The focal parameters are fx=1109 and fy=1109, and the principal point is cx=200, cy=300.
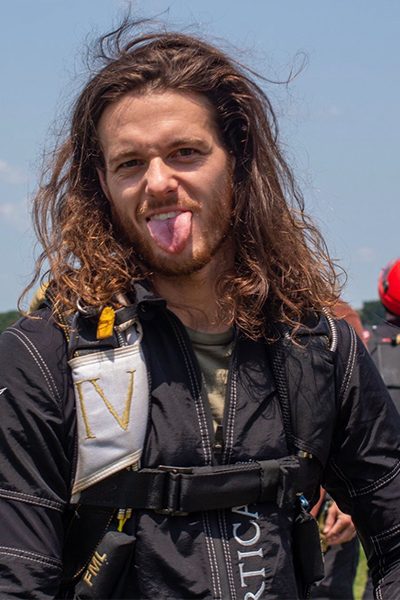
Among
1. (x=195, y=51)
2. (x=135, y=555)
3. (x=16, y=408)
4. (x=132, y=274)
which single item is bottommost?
(x=135, y=555)

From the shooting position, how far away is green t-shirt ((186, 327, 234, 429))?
9.10 ft

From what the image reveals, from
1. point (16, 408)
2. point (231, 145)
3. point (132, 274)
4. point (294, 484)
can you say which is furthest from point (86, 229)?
point (294, 484)

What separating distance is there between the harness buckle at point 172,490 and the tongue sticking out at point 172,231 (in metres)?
0.57

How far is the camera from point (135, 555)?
257 centimetres

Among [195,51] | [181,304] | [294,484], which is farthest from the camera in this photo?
[195,51]

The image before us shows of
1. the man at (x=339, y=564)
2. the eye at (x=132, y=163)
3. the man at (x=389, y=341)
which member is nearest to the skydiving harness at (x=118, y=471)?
the eye at (x=132, y=163)

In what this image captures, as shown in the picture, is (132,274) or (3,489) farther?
(132,274)

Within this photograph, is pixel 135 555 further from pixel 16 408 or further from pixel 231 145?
pixel 231 145

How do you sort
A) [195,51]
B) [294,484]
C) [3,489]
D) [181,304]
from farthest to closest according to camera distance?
1. [195,51]
2. [181,304]
3. [294,484]
4. [3,489]

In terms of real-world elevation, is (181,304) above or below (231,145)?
below

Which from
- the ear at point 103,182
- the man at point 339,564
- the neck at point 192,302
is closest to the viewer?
the neck at point 192,302

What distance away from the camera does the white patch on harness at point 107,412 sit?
2.54 m

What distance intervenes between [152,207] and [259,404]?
0.56 meters

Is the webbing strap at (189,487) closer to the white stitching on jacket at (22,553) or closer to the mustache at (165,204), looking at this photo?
the white stitching on jacket at (22,553)
